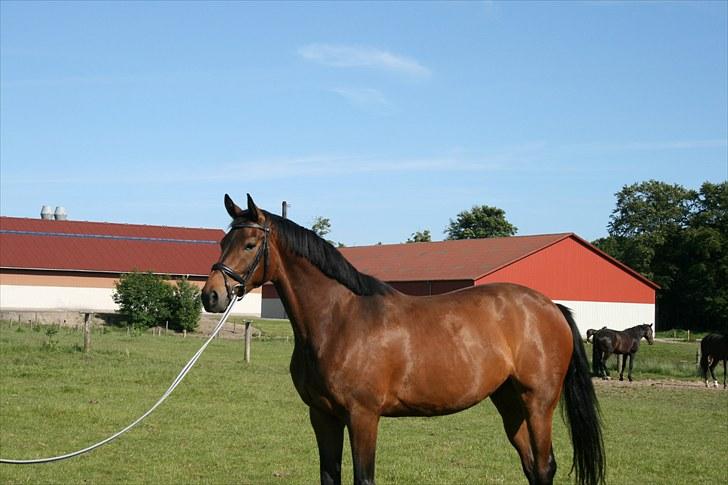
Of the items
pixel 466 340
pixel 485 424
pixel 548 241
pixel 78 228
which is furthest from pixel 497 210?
pixel 466 340

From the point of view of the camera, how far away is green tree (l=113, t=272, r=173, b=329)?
1634 inches

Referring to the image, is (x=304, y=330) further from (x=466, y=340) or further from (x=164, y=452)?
(x=164, y=452)

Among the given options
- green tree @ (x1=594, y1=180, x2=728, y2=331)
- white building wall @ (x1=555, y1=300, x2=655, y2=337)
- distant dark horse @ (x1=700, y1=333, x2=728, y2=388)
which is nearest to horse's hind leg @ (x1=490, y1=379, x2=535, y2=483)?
distant dark horse @ (x1=700, y1=333, x2=728, y2=388)

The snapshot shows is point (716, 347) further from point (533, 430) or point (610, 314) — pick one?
point (610, 314)

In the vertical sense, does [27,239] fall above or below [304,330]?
above

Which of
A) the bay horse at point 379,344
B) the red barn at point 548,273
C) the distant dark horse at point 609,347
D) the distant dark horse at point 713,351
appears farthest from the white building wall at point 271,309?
the bay horse at point 379,344

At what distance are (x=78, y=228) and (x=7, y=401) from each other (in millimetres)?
44459

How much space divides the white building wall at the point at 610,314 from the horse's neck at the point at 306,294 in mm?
42654

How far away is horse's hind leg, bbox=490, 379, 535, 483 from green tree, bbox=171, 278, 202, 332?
118 feet

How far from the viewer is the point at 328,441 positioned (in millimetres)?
5781

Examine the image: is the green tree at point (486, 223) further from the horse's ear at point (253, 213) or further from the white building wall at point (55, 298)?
the horse's ear at point (253, 213)

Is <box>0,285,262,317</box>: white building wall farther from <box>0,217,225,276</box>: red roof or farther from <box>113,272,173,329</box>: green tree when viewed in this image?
<box>113,272,173,329</box>: green tree

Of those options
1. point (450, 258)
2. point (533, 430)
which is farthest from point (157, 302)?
point (533, 430)

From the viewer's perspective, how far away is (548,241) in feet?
155
